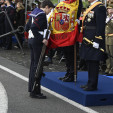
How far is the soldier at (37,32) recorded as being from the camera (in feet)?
25.3

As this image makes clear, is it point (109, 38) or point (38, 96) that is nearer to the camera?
point (38, 96)

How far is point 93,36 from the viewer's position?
767cm

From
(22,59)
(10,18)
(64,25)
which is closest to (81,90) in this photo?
(64,25)

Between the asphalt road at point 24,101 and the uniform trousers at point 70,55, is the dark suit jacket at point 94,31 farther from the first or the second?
the asphalt road at point 24,101

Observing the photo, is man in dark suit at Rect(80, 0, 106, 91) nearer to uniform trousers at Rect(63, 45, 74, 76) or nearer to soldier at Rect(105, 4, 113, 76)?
uniform trousers at Rect(63, 45, 74, 76)

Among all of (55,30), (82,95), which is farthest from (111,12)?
(82,95)

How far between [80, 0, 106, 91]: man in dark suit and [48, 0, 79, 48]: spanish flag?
1.07 ft

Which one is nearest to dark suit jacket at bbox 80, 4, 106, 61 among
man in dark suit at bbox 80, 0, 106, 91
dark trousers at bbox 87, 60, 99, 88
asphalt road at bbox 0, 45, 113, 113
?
man in dark suit at bbox 80, 0, 106, 91

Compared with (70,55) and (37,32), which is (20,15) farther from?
(37,32)

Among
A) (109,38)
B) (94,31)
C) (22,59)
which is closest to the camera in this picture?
(94,31)

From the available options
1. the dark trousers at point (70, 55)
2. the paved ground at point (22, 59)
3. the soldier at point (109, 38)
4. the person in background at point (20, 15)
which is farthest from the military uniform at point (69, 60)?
the person in background at point (20, 15)

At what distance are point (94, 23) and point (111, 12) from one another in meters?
3.43

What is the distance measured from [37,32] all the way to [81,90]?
132cm

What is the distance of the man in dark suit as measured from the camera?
7484 millimetres
